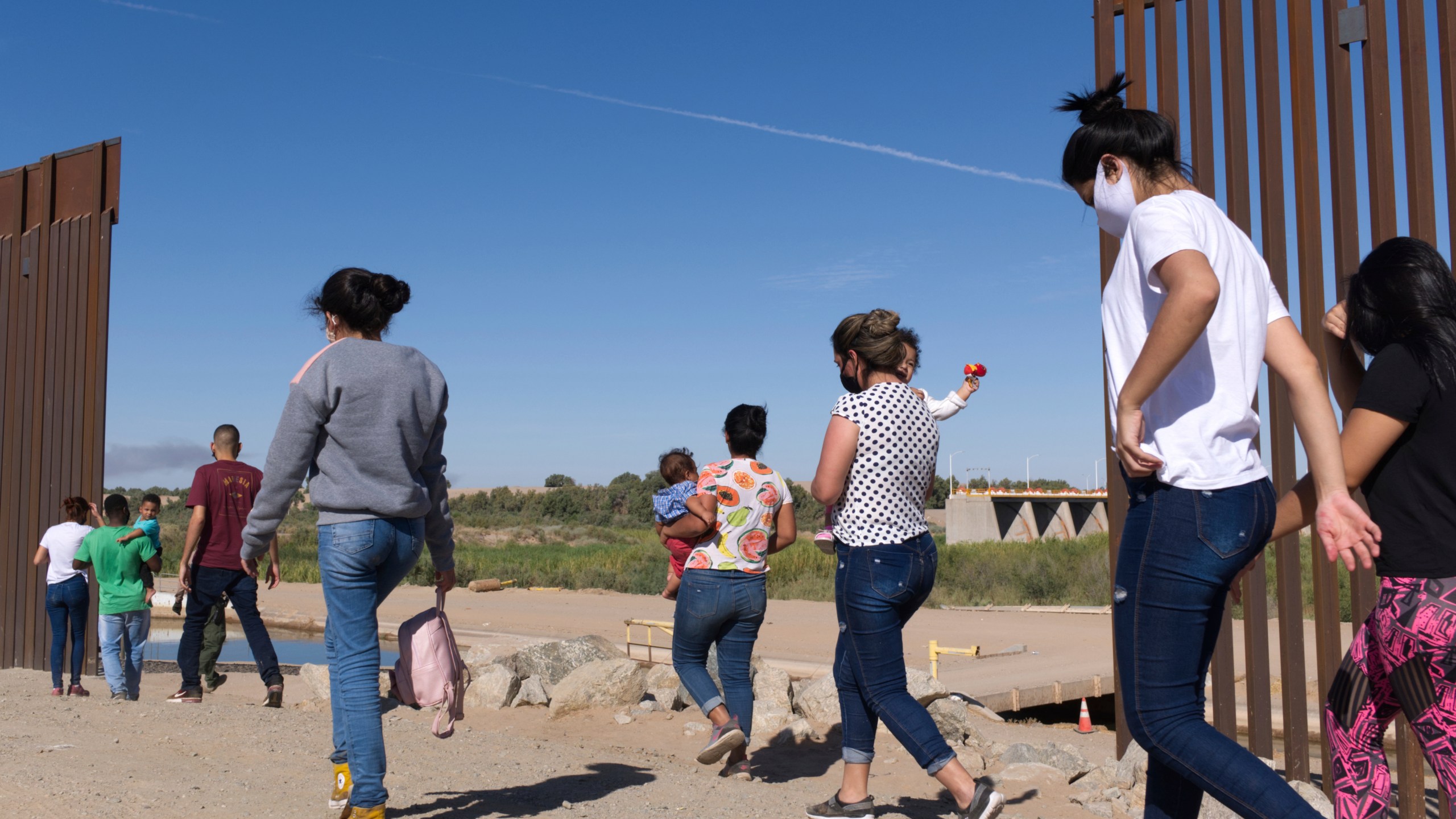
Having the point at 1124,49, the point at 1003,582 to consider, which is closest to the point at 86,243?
the point at 1124,49

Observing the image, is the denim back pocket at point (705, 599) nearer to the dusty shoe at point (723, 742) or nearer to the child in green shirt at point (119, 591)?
the dusty shoe at point (723, 742)

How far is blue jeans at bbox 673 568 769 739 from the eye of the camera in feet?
15.9

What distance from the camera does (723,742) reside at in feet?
15.6

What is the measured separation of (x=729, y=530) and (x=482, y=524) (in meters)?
51.2

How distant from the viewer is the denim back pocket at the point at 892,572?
3.70 metres

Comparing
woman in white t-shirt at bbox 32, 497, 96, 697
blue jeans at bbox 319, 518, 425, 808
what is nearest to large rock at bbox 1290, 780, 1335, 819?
blue jeans at bbox 319, 518, 425, 808

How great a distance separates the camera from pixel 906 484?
3.82 metres

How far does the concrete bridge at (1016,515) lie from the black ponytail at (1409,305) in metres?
34.1

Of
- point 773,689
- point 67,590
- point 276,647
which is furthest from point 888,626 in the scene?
point 276,647

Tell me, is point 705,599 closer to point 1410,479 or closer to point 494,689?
point 1410,479

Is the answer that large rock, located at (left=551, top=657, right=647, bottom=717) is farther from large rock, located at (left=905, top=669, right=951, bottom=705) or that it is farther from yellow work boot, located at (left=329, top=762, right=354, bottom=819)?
yellow work boot, located at (left=329, top=762, right=354, bottom=819)

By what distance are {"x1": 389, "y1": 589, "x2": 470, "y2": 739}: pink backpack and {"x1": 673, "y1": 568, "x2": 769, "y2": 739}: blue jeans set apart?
46.1 inches

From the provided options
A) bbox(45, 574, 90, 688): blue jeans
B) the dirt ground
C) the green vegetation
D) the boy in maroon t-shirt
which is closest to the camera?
the dirt ground

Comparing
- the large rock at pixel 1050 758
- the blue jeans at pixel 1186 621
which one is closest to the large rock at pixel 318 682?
the large rock at pixel 1050 758
